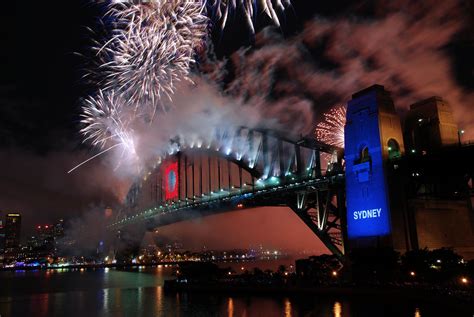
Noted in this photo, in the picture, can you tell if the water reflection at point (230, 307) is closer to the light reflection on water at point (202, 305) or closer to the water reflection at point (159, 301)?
the light reflection on water at point (202, 305)

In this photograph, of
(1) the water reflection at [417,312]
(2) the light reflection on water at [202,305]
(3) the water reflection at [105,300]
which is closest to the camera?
(1) the water reflection at [417,312]

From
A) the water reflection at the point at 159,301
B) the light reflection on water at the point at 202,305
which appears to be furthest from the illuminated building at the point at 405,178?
the water reflection at the point at 159,301

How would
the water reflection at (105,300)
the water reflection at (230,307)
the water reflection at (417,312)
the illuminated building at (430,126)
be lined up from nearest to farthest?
the water reflection at (417,312) → the water reflection at (230,307) → the illuminated building at (430,126) → the water reflection at (105,300)

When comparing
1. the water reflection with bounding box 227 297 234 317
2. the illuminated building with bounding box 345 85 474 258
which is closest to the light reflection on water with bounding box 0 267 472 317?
the water reflection with bounding box 227 297 234 317

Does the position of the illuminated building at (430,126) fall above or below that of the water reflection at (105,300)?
above

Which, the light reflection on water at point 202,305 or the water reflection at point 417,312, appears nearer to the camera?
the water reflection at point 417,312

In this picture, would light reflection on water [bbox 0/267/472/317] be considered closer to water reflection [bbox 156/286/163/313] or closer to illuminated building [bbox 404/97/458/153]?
water reflection [bbox 156/286/163/313]

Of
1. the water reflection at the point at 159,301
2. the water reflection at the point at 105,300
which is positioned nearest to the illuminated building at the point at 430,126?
the water reflection at the point at 159,301

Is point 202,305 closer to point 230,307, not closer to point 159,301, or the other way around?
point 230,307

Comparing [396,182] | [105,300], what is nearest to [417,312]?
[396,182]

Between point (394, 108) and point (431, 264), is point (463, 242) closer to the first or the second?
point (431, 264)

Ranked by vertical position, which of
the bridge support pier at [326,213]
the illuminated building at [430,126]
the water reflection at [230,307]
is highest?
the illuminated building at [430,126]

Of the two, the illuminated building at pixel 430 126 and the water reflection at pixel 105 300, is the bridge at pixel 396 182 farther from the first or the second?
the water reflection at pixel 105 300

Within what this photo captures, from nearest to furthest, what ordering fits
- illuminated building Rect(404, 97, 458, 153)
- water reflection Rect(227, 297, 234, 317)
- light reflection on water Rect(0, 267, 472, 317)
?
light reflection on water Rect(0, 267, 472, 317)
water reflection Rect(227, 297, 234, 317)
illuminated building Rect(404, 97, 458, 153)
